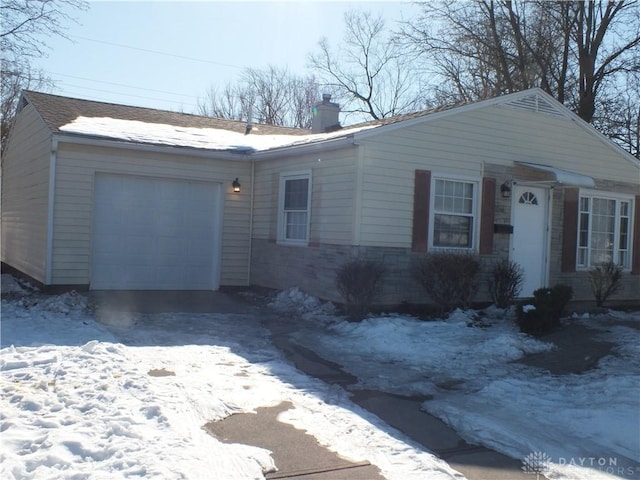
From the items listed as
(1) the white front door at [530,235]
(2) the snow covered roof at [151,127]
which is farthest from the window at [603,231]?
(2) the snow covered roof at [151,127]

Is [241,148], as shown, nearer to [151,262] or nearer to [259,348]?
[151,262]

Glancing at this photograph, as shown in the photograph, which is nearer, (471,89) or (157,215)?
(157,215)

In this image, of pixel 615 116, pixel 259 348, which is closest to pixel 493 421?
pixel 259 348

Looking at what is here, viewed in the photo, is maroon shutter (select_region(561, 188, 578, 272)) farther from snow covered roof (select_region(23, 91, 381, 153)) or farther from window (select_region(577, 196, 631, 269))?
snow covered roof (select_region(23, 91, 381, 153))

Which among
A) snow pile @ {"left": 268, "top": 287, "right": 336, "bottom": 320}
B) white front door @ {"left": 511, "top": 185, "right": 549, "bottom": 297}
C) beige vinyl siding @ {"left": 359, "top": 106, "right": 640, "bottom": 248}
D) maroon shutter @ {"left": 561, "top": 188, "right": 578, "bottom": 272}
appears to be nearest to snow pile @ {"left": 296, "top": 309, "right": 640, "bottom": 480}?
snow pile @ {"left": 268, "top": 287, "right": 336, "bottom": 320}

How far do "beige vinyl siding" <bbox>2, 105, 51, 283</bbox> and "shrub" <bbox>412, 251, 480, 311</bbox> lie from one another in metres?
7.38

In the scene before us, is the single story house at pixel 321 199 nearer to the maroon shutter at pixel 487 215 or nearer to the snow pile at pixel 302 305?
the maroon shutter at pixel 487 215

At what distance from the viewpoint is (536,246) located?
1311cm

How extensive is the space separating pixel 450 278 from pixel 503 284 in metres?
1.65

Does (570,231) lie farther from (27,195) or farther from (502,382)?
(27,195)

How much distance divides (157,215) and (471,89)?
1787 cm

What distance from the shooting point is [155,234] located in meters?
12.8

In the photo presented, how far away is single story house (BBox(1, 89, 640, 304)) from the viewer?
1123cm

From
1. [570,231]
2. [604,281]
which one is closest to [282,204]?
[570,231]
